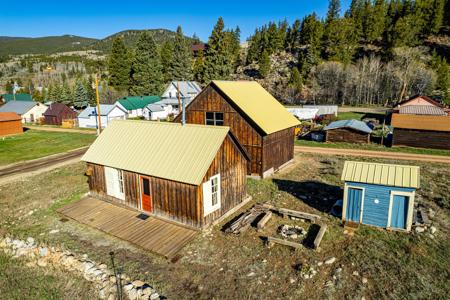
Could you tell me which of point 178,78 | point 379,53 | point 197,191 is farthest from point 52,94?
point 379,53

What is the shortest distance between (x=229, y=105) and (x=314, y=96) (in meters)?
59.4

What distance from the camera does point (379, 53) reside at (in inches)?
3307

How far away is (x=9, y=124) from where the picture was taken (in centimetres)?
4362

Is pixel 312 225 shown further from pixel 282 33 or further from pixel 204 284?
pixel 282 33

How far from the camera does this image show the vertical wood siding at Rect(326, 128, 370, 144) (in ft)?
108

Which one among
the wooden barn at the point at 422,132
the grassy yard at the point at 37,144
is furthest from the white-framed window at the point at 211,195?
the wooden barn at the point at 422,132

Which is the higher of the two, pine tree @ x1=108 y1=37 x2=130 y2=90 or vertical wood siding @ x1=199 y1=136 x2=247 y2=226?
pine tree @ x1=108 y1=37 x2=130 y2=90

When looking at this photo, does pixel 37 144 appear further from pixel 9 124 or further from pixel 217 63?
pixel 217 63

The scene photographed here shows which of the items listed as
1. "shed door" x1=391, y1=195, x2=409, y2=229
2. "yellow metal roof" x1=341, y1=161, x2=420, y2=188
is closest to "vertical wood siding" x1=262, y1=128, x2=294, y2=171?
"yellow metal roof" x1=341, y1=161, x2=420, y2=188

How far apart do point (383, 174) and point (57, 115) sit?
56.0 metres

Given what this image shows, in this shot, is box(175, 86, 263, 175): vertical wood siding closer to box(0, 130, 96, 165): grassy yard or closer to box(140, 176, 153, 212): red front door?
box(140, 176, 153, 212): red front door

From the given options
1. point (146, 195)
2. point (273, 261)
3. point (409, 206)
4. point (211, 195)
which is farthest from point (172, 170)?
point (409, 206)

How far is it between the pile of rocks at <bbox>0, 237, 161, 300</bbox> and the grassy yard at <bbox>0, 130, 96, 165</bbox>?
19259mm

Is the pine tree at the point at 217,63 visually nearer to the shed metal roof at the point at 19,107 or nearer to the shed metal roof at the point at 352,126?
the shed metal roof at the point at 19,107
